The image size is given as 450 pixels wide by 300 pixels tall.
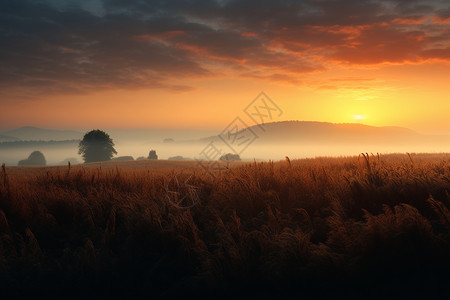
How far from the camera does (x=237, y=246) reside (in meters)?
5.07

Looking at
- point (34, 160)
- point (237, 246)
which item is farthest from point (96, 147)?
point (237, 246)

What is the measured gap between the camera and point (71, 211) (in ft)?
23.7

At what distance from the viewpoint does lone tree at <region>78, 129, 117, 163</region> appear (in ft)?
223

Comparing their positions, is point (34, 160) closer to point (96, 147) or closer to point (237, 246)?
point (96, 147)

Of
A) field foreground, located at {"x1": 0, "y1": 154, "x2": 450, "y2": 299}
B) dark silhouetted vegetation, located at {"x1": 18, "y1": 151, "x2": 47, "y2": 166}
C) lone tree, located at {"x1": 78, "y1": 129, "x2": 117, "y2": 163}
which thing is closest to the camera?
field foreground, located at {"x1": 0, "y1": 154, "x2": 450, "y2": 299}

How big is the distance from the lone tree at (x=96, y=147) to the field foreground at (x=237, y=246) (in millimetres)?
63573

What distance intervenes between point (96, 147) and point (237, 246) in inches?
2681

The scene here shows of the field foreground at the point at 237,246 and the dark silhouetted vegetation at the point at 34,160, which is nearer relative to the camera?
the field foreground at the point at 237,246

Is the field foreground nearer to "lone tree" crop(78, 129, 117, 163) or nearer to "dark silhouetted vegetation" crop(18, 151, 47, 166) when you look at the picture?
"lone tree" crop(78, 129, 117, 163)

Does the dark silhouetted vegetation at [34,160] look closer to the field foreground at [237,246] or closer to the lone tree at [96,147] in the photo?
the lone tree at [96,147]

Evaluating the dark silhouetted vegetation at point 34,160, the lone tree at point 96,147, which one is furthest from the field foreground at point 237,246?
the dark silhouetted vegetation at point 34,160

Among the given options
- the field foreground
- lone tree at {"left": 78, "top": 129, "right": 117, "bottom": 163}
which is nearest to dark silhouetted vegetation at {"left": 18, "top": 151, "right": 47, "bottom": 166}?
lone tree at {"left": 78, "top": 129, "right": 117, "bottom": 163}

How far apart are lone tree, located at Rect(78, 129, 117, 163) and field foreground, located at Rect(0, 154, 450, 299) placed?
63.6 m

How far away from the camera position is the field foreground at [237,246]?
14.5 ft
